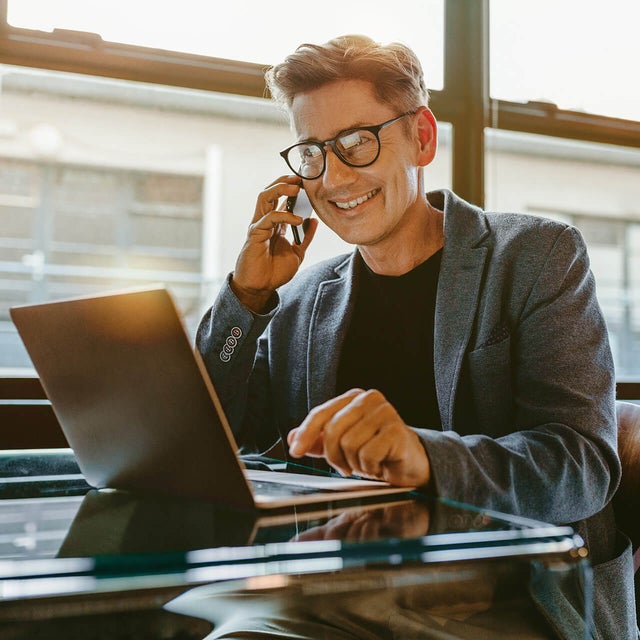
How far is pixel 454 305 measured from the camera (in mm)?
1316

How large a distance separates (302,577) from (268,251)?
39.8 inches

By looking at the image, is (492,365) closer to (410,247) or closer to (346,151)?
(410,247)

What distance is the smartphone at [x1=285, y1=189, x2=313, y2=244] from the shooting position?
1551 mm

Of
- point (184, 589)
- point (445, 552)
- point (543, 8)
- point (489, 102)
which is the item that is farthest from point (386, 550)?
point (543, 8)

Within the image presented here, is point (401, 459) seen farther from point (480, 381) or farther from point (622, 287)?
point (622, 287)

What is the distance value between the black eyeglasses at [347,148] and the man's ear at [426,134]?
38 millimetres

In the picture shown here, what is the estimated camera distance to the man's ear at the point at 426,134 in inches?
58.6

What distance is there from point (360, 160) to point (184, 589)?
107 centimetres

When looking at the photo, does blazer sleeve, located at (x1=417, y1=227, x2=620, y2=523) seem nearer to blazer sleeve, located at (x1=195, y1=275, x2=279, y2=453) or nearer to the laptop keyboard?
the laptop keyboard

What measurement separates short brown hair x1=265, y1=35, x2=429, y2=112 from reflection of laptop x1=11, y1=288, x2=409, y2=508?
789 mm

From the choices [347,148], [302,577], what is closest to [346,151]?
[347,148]

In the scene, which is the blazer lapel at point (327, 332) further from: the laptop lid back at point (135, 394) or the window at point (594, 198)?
the window at point (594, 198)

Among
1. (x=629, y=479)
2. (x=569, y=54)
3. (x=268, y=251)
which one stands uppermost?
(x=569, y=54)

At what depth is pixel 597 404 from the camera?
40.9 inches
